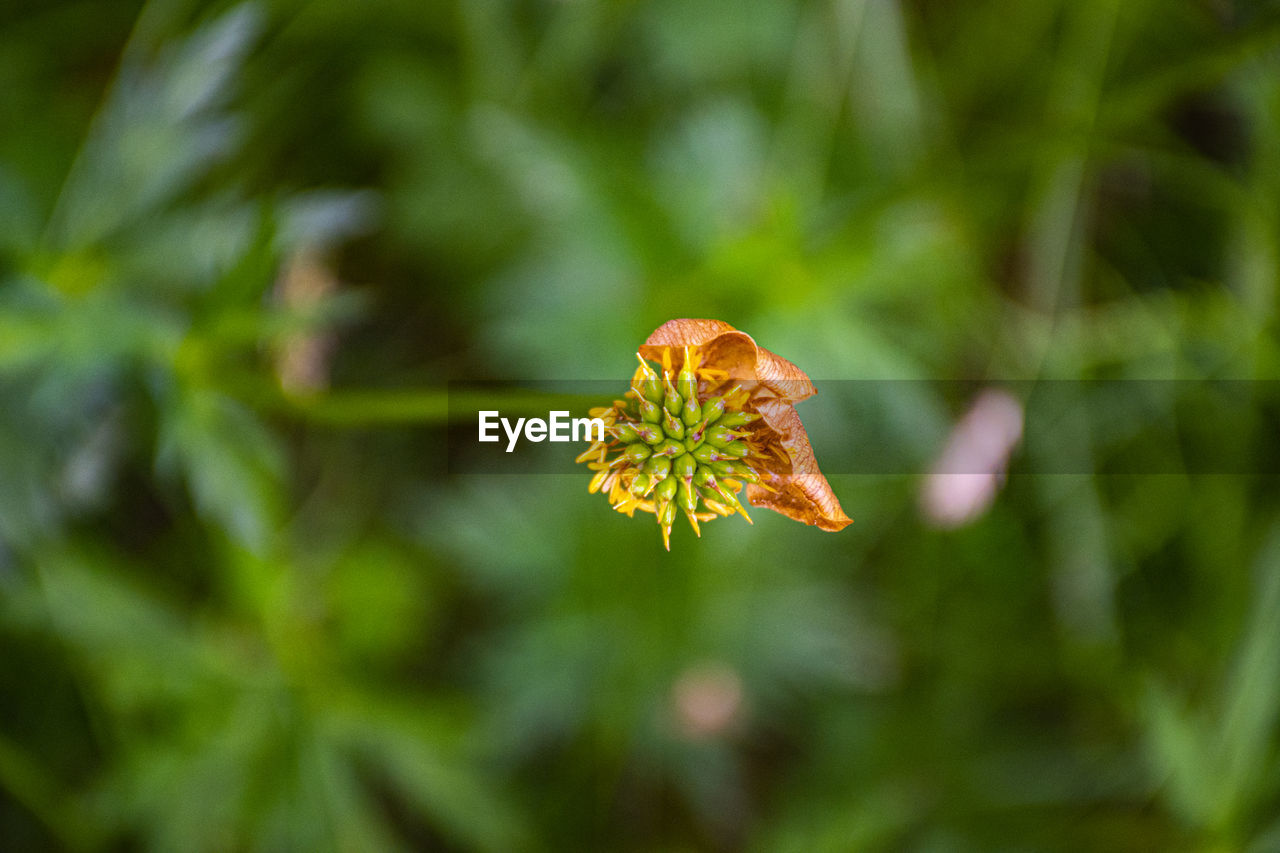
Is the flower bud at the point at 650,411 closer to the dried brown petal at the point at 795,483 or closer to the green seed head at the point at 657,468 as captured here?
the green seed head at the point at 657,468

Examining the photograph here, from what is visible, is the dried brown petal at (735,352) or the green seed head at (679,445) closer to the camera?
the dried brown petal at (735,352)

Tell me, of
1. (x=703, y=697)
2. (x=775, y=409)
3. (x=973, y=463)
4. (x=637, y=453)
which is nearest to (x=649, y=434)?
(x=637, y=453)

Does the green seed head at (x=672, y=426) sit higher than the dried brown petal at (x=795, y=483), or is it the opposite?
the green seed head at (x=672, y=426)

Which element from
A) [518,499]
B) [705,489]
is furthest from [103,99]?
[705,489]

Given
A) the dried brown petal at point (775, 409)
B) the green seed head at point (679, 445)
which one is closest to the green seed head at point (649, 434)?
the green seed head at point (679, 445)

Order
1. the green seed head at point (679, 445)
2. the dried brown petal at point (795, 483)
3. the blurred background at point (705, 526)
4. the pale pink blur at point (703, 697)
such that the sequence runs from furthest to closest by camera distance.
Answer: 1. the pale pink blur at point (703, 697)
2. the blurred background at point (705, 526)
3. the green seed head at point (679, 445)
4. the dried brown petal at point (795, 483)

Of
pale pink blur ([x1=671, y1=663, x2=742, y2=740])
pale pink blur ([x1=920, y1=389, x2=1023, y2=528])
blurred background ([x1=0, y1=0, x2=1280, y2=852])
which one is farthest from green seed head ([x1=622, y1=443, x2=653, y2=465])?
pale pink blur ([x1=671, y1=663, x2=742, y2=740])

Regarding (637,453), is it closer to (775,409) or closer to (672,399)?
(672,399)
